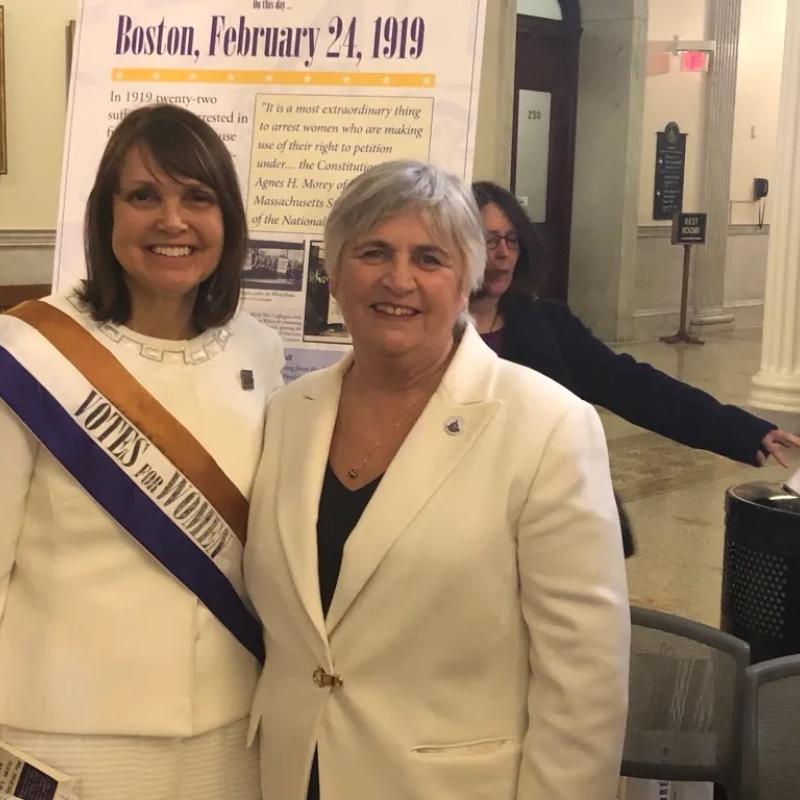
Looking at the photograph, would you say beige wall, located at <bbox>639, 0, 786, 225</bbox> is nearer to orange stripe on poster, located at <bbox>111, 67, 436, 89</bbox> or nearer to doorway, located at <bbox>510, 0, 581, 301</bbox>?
doorway, located at <bbox>510, 0, 581, 301</bbox>

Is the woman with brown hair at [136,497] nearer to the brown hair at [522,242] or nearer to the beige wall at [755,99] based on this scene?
the brown hair at [522,242]

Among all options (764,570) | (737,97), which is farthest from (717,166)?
(764,570)

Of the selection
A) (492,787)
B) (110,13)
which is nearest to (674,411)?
(492,787)

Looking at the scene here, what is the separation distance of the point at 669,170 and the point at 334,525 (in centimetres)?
1026

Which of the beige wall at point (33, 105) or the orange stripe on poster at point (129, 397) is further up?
the beige wall at point (33, 105)

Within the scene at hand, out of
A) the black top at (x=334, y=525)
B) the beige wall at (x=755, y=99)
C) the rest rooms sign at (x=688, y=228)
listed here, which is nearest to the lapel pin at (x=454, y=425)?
the black top at (x=334, y=525)

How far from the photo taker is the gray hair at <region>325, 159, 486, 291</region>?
1603 mm

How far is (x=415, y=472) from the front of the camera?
159 centimetres

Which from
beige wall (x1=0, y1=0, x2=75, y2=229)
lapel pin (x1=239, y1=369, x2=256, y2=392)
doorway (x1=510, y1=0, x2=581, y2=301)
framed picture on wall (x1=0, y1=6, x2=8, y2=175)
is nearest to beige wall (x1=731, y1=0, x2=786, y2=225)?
doorway (x1=510, y1=0, x2=581, y2=301)

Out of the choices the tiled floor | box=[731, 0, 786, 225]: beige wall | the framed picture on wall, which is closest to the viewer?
the tiled floor

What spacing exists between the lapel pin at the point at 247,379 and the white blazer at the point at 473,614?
27 centimetres

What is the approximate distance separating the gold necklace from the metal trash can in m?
1.10

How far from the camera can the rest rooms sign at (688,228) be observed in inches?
422

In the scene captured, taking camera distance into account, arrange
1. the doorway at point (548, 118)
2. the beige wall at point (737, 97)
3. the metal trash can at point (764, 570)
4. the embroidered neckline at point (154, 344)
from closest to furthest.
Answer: the embroidered neckline at point (154, 344), the metal trash can at point (764, 570), the doorway at point (548, 118), the beige wall at point (737, 97)
